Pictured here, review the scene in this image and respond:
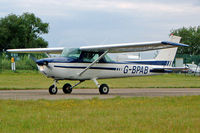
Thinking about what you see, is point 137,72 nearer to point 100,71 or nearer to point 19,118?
point 100,71

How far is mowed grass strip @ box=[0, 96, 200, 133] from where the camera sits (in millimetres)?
8469

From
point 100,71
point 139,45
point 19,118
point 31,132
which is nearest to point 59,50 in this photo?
point 100,71

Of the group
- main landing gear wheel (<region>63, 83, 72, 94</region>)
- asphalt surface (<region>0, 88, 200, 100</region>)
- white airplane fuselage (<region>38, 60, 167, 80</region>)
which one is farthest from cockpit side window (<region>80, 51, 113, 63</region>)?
asphalt surface (<region>0, 88, 200, 100</region>)

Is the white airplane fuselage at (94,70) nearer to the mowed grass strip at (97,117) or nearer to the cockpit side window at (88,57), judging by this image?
the cockpit side window at (88,57)

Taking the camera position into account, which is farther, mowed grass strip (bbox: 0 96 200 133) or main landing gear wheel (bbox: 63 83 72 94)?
main landing gear wheel (bbox: 63 83 72 94)

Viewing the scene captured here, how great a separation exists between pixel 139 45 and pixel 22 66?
89.7ft

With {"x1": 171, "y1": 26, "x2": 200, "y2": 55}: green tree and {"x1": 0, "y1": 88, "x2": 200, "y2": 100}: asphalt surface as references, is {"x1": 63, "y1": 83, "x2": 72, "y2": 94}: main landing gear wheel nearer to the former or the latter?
{"x1": 0, "y1": 88, "x2": 200, "y2": 100}: asphalt surface

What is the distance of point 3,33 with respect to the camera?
3538 inches

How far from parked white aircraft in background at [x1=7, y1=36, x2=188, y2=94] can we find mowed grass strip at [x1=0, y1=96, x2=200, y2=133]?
227 inches

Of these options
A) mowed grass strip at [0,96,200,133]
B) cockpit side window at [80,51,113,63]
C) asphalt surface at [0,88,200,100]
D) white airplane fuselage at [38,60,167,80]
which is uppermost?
cockpit side window at [80,51,113,63]

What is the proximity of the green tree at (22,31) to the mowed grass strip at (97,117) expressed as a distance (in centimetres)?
7837

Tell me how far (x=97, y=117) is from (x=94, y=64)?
1043 cm

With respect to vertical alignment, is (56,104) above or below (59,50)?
below

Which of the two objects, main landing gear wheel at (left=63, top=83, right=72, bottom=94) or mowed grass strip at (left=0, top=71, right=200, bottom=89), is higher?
main landing gear wheel at (left=63, top=83, right=72, bottom=94)
